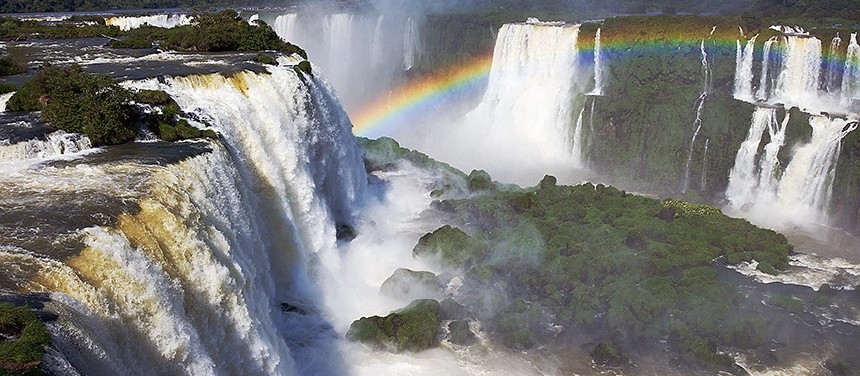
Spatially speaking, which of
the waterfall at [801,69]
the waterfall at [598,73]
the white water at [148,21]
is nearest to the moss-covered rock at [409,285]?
the waterfall at [598,73]

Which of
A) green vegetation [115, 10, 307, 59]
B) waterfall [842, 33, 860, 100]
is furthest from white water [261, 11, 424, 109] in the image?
waterfall [842, 33, 860, 100]

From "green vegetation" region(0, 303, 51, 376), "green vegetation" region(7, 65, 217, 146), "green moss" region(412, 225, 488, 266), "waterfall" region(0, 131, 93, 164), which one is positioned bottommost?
"green moss" region(412, 225, 488, 266)

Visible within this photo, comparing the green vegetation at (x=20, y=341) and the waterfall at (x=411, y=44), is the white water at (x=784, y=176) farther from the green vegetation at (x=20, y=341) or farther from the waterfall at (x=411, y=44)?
the green vegetation at (x=20, y=341)

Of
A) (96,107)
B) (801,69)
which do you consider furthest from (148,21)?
(801,69)

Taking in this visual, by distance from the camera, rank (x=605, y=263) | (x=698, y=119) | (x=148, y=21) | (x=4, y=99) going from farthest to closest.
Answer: (x=148, y=21), (x=698, y=119), (x=605, y=263), (x=4, y=99)

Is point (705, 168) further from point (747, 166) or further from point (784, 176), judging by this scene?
point (784, 176)

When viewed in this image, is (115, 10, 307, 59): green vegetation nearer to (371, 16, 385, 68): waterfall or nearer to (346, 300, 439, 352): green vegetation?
(346, 300, 439, 352): green vegetation

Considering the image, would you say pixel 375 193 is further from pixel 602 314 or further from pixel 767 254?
pixel 767 254
